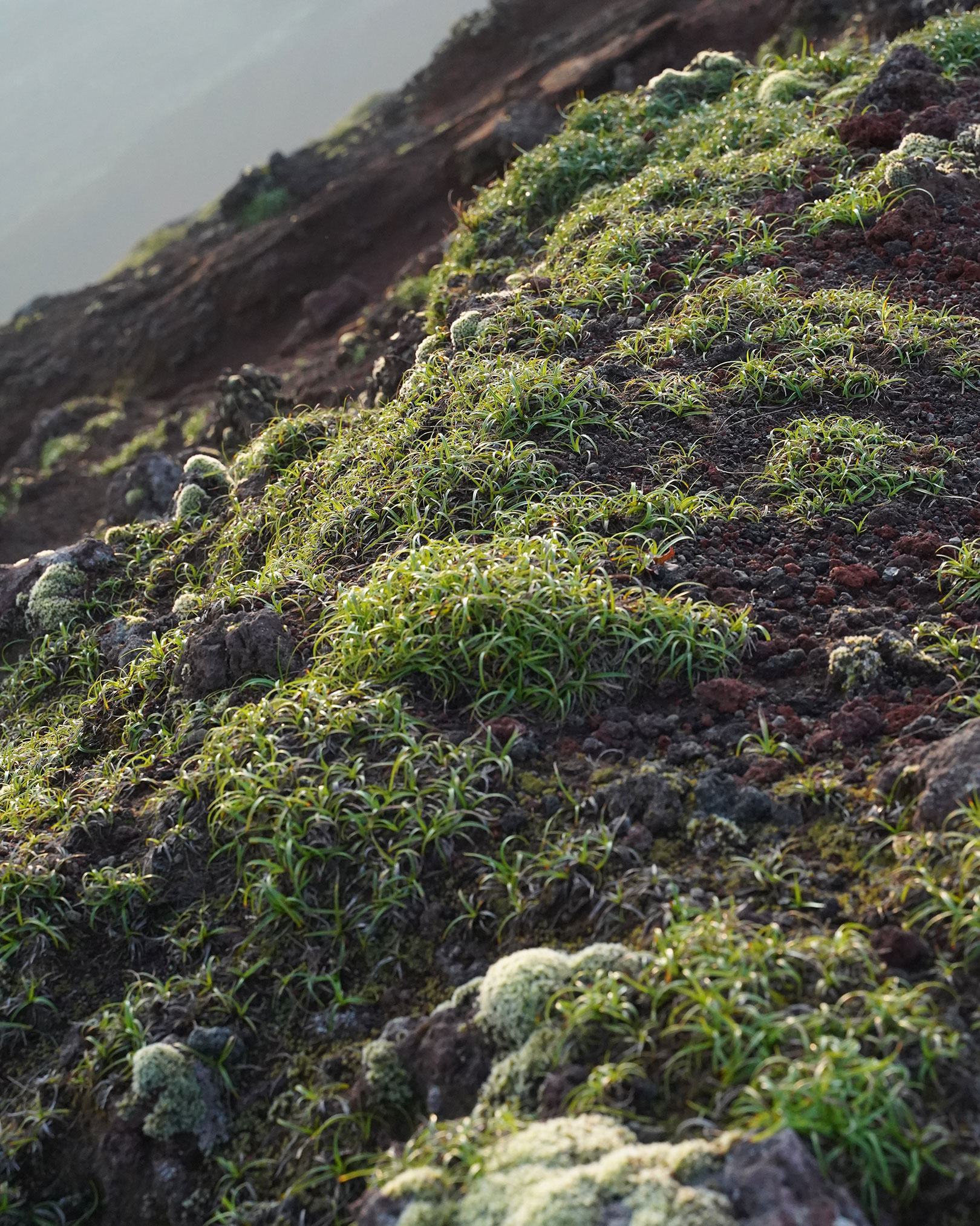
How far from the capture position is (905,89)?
6.87m

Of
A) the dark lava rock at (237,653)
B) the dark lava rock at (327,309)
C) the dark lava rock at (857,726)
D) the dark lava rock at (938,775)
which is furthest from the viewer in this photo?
the dark lava rock at (327,309)

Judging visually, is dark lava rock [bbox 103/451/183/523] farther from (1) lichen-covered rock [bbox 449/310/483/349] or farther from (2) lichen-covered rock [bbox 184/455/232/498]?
(1) lichen-covered rock [bbox 449/310/483/349]

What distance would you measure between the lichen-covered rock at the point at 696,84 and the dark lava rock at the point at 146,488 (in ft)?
16.0

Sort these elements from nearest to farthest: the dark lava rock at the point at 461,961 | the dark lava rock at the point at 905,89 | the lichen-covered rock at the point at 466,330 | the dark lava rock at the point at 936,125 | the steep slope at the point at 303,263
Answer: the dark lava rock at the point at 461,961, the lichen-covered rock at the point at 466,330, the dark lava rock at the point at 936,125, the dark lava rock at the point at 905,89, the steep slope at the point at 303,263

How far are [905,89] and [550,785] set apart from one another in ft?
19.6

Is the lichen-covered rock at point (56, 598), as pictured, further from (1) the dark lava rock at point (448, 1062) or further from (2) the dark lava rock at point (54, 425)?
(2) the dark lava rock at point (54, 425)

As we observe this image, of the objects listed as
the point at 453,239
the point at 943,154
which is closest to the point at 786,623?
the point at 943,154

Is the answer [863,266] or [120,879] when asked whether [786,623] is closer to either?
[120,879]

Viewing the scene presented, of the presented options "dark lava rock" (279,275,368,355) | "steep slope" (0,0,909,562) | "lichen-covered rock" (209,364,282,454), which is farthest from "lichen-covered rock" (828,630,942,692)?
"dark lava rock" (279,275,368,355)

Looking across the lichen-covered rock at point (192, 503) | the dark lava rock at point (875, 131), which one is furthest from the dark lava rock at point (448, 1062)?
the dark lava rock at point (875, 131)

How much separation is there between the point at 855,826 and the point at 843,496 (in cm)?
179

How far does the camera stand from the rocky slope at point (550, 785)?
238 centimetres

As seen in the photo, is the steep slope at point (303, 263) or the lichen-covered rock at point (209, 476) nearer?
the lichen-covered rock at point (209, 476)

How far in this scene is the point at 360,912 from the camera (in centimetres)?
313
